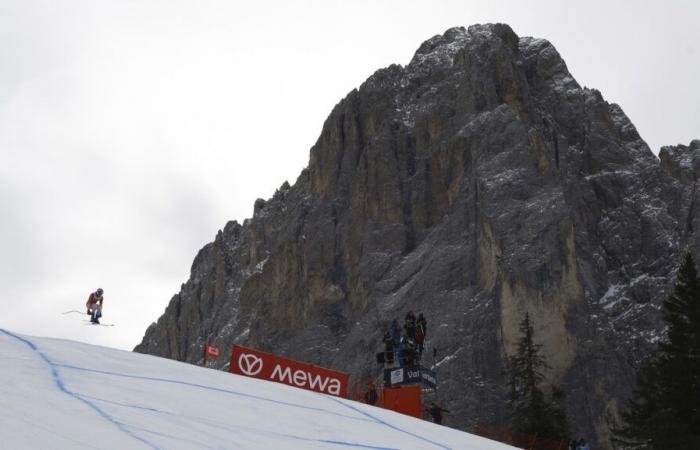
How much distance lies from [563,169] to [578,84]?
21303 millimetres

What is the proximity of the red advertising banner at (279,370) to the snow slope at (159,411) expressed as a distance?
4.82 metres

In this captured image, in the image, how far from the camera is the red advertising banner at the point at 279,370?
2386 cm

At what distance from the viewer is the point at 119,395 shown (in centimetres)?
1313

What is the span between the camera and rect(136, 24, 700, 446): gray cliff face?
290ft

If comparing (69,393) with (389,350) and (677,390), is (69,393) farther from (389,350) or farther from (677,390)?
(677,390)

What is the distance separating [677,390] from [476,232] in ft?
222

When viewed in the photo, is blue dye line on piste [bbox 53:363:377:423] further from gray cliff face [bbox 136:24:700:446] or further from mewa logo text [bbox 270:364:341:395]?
gray cliff face [bbox 136:24:700:446]

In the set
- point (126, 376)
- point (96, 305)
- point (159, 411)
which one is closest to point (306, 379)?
point (96, 305)

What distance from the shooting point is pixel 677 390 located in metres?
33.1

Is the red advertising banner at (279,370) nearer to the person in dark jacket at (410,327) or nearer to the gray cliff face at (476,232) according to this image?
the person in dark jacket at (410,327)

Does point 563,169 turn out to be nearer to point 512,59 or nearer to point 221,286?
point 512,59

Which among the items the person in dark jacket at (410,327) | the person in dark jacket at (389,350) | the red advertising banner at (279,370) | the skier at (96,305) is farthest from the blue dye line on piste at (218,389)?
the skier at (96,305)

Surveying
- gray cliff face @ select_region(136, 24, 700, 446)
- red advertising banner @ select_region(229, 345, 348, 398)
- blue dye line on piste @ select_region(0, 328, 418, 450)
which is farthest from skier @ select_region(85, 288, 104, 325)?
gray cliff face @ select_region(136, 24, 700, 446)

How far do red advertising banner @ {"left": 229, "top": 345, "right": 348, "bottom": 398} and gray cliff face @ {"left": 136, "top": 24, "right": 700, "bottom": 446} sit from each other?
56.5 m
